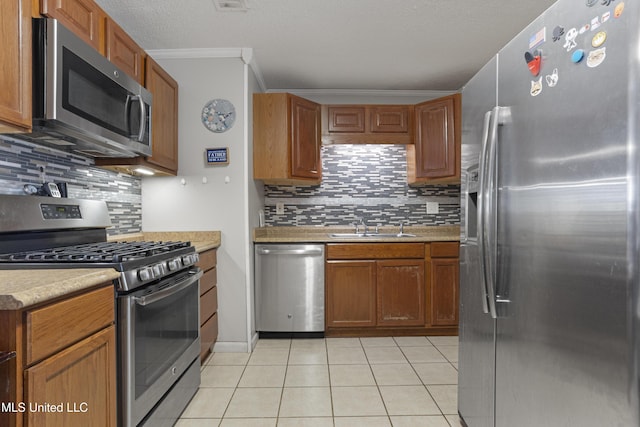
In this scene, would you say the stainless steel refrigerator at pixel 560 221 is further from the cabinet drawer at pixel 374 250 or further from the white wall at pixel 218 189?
the white wall at pixel 218 189

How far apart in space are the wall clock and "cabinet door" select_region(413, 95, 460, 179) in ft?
5.80

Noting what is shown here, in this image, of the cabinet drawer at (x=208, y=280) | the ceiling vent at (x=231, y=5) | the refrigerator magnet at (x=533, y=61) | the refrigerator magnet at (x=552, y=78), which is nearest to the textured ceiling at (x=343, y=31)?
the ceiling vent at (x=231, y=5)

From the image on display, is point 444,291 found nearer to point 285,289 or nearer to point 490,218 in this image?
point 285,289

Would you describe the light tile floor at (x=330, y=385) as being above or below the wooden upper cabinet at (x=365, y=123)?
below

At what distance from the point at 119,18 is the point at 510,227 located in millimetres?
2549

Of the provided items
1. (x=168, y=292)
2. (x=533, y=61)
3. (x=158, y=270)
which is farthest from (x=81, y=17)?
(x=533, y=61)

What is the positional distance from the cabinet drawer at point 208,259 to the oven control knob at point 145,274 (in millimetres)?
890

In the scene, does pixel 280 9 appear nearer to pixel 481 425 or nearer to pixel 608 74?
pixel 608 74

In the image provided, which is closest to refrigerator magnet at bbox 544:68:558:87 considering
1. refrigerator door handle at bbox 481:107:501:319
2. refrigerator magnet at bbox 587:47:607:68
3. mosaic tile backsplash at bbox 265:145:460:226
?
refrigerator magnet at bbox 587:47:607:68

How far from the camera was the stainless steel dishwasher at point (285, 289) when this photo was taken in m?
3.01

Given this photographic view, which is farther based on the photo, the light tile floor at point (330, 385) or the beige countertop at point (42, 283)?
the light tile floor at point (330, 385)

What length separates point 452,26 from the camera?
2.43 m

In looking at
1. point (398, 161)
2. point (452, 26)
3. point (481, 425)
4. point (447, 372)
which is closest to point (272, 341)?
point (447, 372)

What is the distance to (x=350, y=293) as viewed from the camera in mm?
3072
